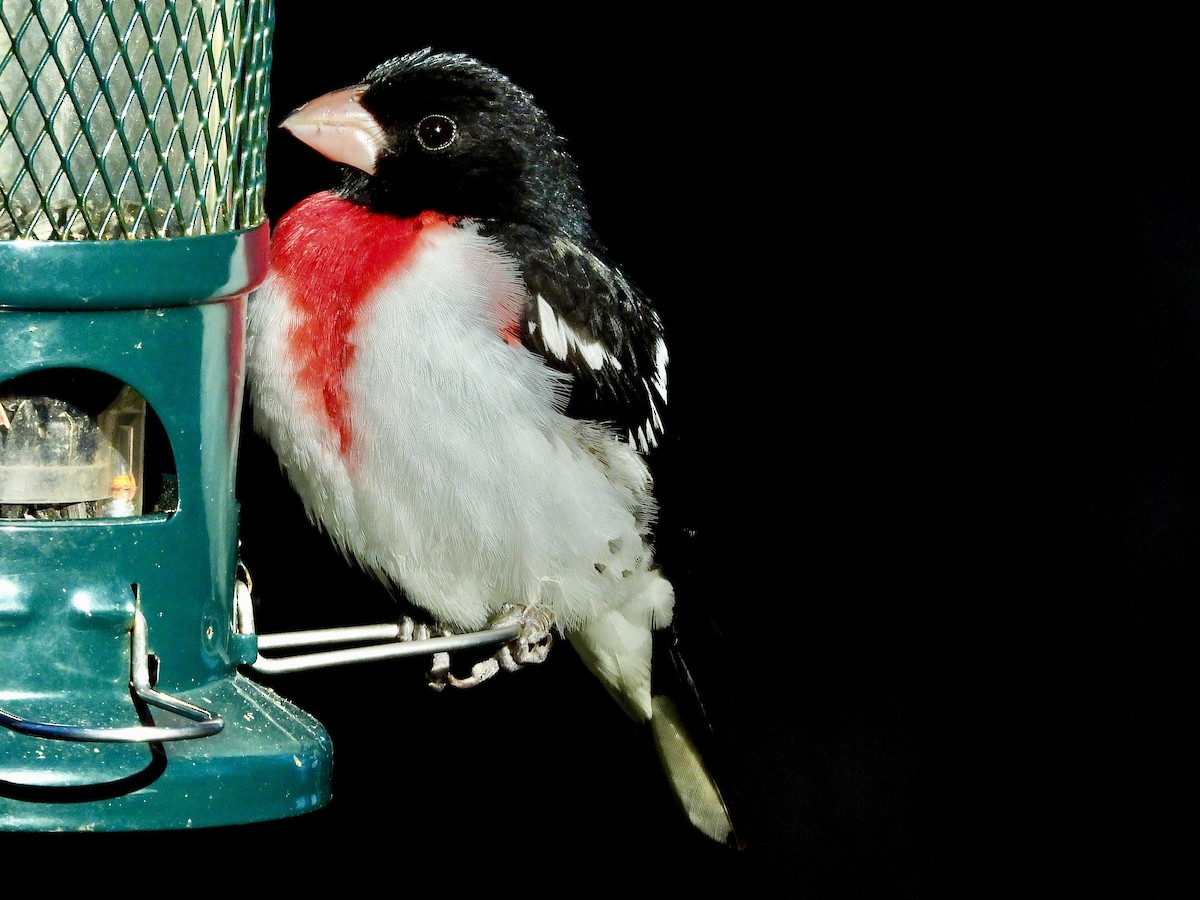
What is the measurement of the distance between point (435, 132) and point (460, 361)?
400mm

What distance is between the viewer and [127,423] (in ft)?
5.82

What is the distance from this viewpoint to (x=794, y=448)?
365 cm

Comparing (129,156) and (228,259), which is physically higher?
(129,156)

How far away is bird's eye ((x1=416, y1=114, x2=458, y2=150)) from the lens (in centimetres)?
244

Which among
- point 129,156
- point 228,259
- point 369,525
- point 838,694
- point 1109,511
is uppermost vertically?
point 129,156

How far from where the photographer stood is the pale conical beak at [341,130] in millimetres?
2391

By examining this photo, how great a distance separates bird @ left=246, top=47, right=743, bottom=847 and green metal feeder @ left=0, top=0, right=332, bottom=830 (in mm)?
410

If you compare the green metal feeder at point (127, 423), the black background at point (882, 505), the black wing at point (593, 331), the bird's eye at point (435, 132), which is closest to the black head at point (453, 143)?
the bird's eye at point (435, 132)

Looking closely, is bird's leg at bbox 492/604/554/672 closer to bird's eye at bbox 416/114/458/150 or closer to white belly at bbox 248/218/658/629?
white belly at bbox 248/218/658/629

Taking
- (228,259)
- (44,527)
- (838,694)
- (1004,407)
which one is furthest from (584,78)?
(44,527)

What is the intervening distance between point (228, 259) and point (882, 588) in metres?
2.27

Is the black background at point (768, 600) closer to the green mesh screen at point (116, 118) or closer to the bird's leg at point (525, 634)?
the bird's leg at point (525, 634)

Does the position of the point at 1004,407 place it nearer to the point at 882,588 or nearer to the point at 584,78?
the point at 882,588

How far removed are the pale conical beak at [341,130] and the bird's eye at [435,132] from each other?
0.19ft
